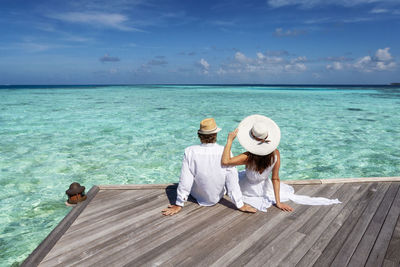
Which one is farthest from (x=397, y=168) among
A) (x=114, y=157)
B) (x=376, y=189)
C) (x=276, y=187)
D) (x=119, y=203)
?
(x=114, y=157)

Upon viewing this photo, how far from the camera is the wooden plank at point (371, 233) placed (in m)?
2.70

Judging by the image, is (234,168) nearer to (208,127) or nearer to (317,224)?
(208,127)

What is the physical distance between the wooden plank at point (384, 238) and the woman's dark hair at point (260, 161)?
1.54m

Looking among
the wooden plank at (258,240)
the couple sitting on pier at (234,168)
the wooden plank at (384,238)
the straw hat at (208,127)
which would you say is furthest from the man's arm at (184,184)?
the wooden plank at (384,238)

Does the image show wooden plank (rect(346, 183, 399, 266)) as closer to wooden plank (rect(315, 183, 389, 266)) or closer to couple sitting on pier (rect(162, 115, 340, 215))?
wooden plank (rect(315, 183, 389, 266))

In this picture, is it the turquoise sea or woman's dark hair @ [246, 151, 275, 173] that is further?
the turquoise sea

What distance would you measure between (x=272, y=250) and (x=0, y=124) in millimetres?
17431

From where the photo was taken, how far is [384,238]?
3.04 m

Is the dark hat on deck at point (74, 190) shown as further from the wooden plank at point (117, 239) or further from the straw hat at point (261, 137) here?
the straw hat at point (261, 137)

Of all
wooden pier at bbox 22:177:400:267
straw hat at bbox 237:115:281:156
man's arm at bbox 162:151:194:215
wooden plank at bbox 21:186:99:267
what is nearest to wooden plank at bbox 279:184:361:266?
wooden pier at bbox 22:177:400:267

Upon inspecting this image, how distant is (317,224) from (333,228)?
7.5 inches

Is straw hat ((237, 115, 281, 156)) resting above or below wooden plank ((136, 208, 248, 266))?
above

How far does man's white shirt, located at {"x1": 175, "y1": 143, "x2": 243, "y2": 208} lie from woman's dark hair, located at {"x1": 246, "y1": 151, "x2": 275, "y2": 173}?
281mm

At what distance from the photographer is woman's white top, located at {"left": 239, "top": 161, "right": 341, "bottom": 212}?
379cm
